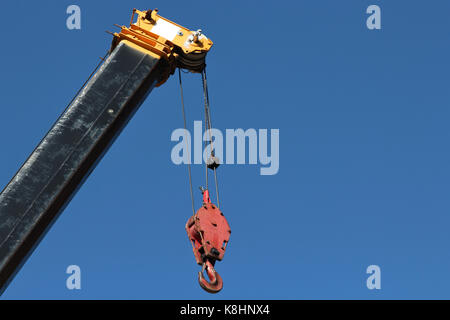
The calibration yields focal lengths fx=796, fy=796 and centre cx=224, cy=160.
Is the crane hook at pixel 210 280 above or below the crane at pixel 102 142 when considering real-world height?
below

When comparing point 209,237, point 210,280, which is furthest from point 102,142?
point 210,280

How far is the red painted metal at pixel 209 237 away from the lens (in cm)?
2200

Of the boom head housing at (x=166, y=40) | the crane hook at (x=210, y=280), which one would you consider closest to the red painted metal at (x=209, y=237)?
the crane hook at (x=210, y=280)

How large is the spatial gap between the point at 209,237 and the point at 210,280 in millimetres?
1398

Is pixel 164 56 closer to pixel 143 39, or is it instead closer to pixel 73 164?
pixel 143 39

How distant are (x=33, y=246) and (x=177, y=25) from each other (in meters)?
8.80

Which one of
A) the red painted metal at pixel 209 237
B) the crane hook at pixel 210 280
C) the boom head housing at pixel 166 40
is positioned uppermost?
the boom head housing at pixel 166 40

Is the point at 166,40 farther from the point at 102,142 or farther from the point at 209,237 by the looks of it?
the point at 209,237

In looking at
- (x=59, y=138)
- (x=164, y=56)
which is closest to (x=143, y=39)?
(x=164, y=56)

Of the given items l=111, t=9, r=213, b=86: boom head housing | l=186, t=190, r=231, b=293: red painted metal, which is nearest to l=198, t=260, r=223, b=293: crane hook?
l=186, t=190, r=231, b=293: red painted metal

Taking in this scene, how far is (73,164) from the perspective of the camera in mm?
22016

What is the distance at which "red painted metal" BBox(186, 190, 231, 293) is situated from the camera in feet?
72.2

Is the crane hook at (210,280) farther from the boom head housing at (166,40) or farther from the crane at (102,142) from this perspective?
the boom head housing at (166,40)

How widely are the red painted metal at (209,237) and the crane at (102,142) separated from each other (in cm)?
3
